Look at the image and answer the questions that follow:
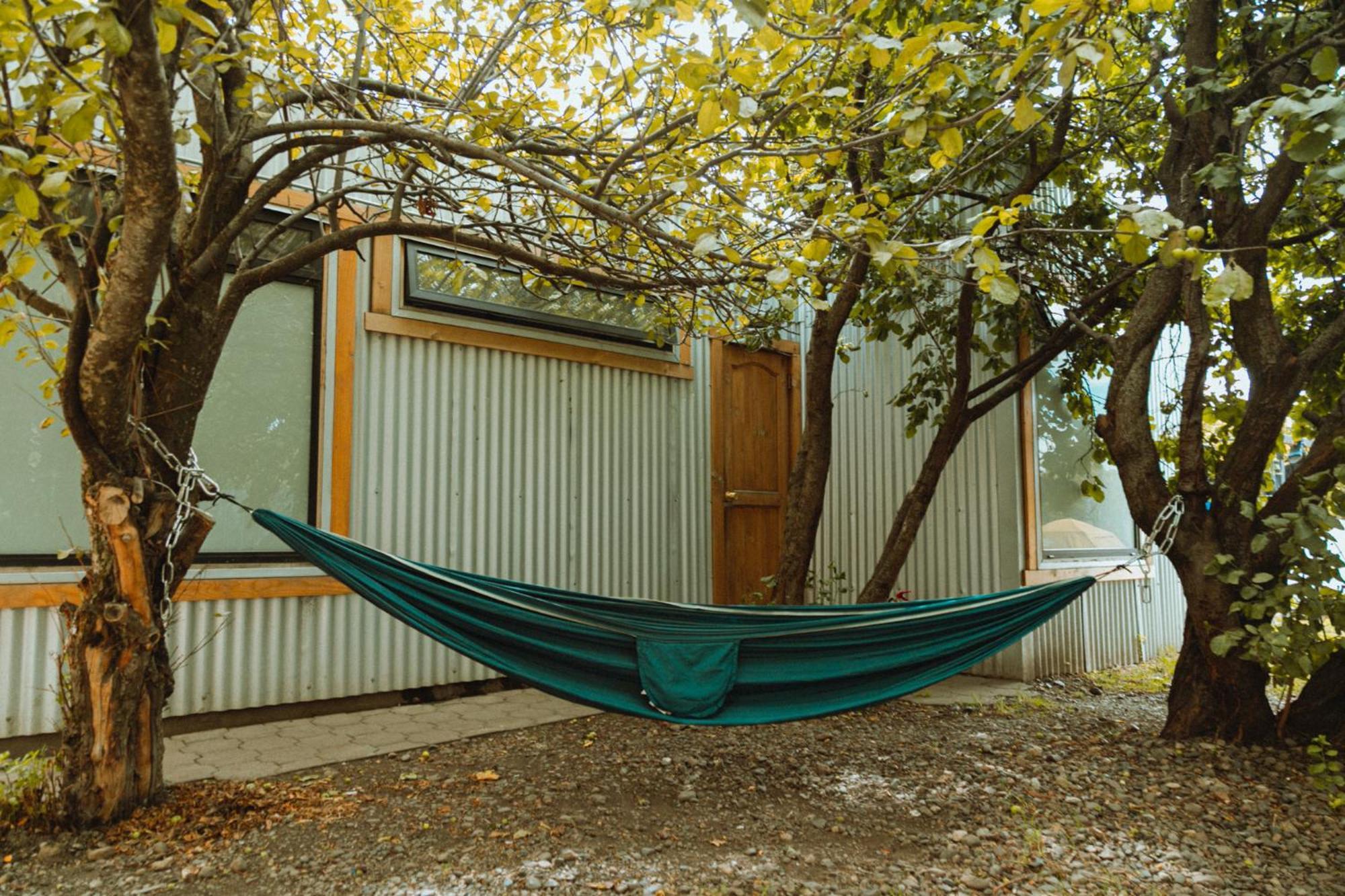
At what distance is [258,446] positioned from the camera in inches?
147

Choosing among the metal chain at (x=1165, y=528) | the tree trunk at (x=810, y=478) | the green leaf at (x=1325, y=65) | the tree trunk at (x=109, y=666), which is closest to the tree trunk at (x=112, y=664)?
the tree trunk at (x=109, y=666)

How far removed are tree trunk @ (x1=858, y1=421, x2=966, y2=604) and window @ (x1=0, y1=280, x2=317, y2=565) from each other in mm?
2649

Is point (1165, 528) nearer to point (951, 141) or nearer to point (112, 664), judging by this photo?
point (951, 141)

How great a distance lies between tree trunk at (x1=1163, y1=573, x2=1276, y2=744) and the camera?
310cm

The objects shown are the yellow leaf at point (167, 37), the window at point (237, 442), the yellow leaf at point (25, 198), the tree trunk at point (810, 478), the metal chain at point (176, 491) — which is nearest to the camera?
the yellow leaf at point (25, 198)

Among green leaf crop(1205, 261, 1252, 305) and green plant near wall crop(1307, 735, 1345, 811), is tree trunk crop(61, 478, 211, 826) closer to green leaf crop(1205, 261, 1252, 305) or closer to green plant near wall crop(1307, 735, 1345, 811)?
green leaf crop(1205, 261, 1252, 305)

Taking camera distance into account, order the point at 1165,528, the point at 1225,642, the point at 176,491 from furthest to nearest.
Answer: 1. the point at 1165,528
2. the point at 1225,642
3. the point at 176,491

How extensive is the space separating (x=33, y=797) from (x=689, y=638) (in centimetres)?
182

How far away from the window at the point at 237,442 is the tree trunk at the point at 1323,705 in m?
3.94

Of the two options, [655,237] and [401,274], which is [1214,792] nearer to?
[655,237]

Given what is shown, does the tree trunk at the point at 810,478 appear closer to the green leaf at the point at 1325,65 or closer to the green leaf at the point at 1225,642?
the green leaf at the point at 1225,642

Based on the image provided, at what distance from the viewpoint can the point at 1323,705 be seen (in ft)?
10.2

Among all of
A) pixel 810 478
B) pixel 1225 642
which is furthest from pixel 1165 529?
pixel 810 478

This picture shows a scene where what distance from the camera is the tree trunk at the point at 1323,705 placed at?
3.07 m
